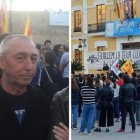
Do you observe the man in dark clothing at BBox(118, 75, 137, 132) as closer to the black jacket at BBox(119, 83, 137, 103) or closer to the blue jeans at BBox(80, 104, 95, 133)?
the black jacket at BBox(119, 83, 137, 103)

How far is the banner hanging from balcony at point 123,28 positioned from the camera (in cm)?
3155

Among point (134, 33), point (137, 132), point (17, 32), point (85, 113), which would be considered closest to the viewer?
point (17, 32)

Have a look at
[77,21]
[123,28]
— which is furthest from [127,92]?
[77,21]

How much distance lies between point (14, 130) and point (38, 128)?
170 millimetres

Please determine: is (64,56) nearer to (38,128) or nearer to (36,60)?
(36,60)

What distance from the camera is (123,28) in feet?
107

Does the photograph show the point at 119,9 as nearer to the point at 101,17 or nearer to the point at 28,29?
the point at 101,17

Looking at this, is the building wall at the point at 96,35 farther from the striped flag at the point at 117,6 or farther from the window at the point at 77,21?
the striped flag at the point at 117,6

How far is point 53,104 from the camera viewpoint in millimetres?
2885

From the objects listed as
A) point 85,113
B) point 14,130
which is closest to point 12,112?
point 14,130

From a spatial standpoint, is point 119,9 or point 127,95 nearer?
point 127,95

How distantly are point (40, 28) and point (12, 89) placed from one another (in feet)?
1.37

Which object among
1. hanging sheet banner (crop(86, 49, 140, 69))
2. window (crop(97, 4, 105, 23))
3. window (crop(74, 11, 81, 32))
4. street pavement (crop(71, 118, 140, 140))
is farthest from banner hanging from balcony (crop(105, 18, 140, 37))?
street pavement (crop(71, 118, 140, 140))

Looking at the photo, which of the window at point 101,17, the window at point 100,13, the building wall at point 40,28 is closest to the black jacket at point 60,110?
the building wall at point 40,28
